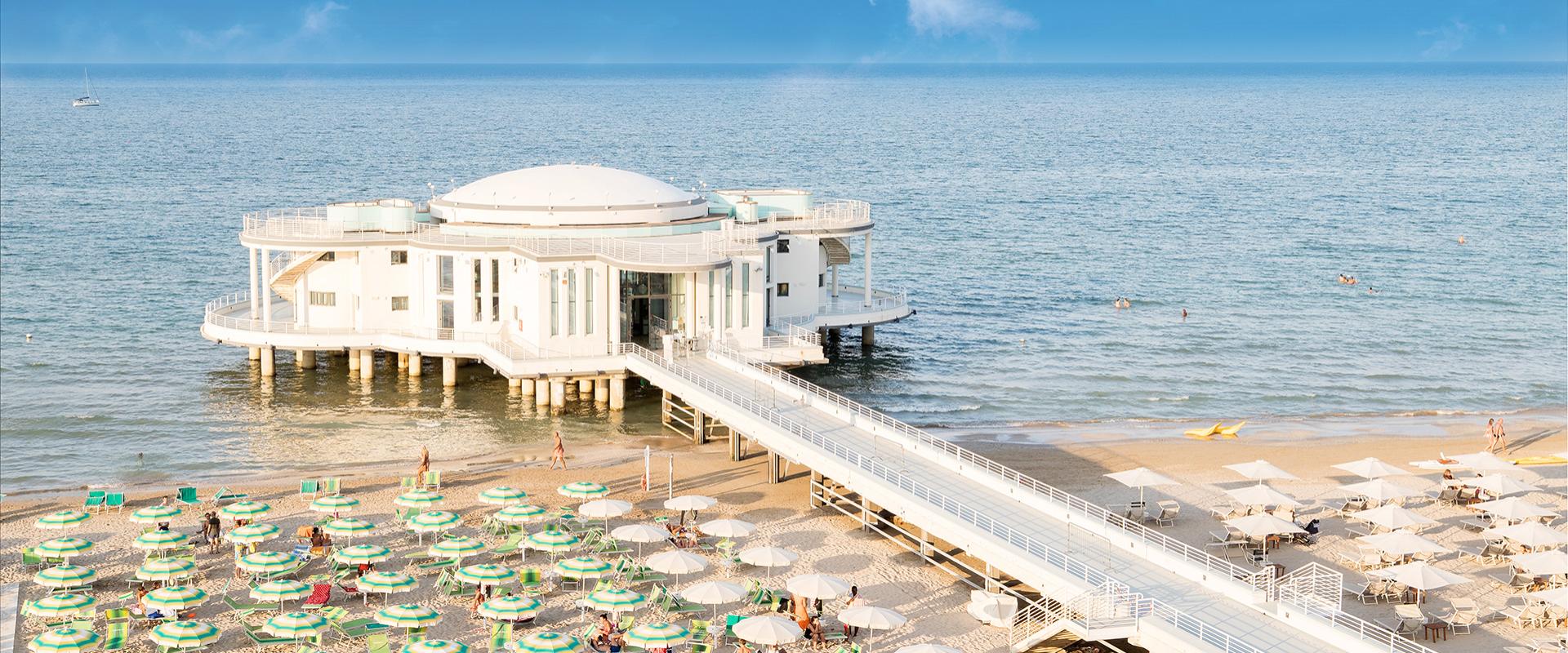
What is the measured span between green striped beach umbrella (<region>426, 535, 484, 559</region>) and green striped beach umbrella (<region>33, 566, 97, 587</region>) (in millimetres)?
7435

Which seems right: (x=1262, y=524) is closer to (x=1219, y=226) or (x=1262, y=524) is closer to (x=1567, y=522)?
(x=1567, y=522)

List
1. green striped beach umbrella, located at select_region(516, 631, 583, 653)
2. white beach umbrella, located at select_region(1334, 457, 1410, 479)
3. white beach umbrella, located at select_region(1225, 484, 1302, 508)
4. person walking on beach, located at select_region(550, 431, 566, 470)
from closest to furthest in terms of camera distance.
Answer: green striped beach umbrella, located at select_region(516, 631, 583, 653)
white beach umbrella, located at select_region(1225, 484, 1302, 508)
white beach umbrella, located at select_region(1334, 457, 1410, 479)
person walking on beach, located at select_region(550, 431, 566, 470)

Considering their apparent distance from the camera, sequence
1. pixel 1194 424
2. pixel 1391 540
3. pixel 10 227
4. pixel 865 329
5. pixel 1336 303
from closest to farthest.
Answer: pixel 1391 540
pixel 1194 424
pixel 865 329
pixel 1336 303
pixel 10 227

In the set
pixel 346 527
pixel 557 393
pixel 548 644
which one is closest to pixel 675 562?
pixel 548 644

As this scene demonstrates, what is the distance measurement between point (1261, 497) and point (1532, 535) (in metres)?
6.37

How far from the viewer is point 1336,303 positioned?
3410 inches

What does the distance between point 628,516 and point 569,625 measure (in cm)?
905

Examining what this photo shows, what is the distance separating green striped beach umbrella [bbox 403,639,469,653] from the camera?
110 feet

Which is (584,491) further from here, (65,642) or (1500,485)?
(1500,485)

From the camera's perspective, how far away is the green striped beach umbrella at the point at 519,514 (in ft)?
142

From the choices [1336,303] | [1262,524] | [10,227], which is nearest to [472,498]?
[1262,524]

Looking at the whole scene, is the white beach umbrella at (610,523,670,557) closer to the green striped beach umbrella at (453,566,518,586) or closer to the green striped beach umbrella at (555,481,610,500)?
the green striped beach umbrella at (453,566,518,586)

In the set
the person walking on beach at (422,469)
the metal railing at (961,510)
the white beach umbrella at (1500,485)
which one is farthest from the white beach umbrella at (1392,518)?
the person walking on beach at (422,469)

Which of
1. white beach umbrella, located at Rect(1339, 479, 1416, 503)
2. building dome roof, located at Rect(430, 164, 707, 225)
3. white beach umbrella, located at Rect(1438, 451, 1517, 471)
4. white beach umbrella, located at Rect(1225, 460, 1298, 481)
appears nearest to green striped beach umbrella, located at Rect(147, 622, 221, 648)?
white beach umbrella, located at Rect(1225, 460, 1298, 481)
